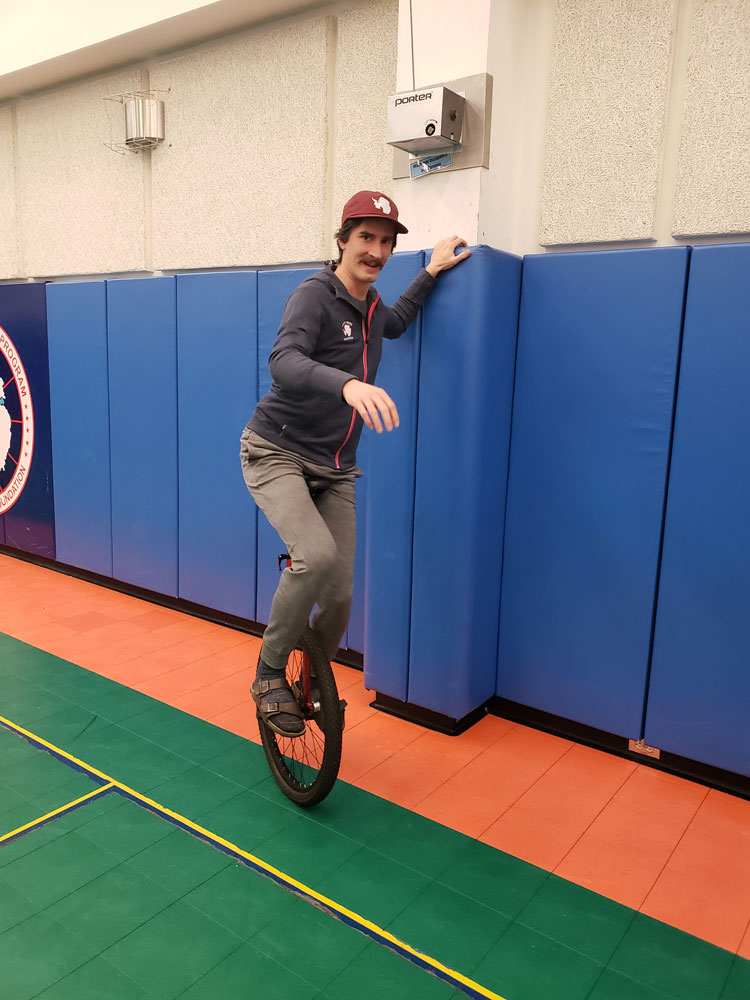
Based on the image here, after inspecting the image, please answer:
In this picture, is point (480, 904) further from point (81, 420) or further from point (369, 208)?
point (81, 420)

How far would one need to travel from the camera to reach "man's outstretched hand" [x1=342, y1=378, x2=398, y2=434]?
1933 millimetres

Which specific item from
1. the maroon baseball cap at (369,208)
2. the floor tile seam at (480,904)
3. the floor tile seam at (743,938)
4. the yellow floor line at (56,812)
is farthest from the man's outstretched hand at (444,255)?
the floor tile seam at (743,938)

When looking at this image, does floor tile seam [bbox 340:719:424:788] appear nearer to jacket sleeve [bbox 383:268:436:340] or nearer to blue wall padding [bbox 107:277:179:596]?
jacket sleeve [bbox 383:268:436:340]

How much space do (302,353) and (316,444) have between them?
0.36 m

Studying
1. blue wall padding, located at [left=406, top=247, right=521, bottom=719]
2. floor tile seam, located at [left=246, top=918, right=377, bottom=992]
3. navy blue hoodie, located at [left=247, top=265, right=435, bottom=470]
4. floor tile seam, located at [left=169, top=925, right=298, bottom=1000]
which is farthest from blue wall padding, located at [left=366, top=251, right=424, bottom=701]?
floor tile seam, located at [left=169, top=925, right=298, bottom=1000]

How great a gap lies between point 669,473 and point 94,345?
3.38m

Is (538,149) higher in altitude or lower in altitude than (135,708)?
higher

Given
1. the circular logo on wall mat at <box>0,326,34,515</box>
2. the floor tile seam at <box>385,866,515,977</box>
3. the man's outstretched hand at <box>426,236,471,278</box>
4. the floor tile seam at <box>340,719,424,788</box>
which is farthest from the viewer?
the circular logo on wall mat at <box>0,326,34,515</box>

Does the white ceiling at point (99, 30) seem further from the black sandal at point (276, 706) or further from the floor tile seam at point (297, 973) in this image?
the floor tile seam at point (297, 973)

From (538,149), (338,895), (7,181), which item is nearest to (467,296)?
(538,149)

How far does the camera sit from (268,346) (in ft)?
12.0

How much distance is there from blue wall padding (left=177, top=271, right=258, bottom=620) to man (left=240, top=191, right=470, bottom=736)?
1354 mm

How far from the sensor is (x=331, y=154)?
3711 millimetres

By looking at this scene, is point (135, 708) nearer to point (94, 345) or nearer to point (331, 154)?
point (94, 345)
